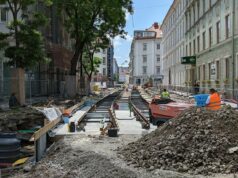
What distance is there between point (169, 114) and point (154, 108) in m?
1.00

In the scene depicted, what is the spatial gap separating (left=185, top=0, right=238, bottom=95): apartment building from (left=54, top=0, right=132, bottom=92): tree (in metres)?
8.03

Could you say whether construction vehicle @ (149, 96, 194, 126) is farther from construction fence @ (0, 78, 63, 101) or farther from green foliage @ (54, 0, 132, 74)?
green foliage @ (54, 0, 132, 74)

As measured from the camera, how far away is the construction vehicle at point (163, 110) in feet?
52.5

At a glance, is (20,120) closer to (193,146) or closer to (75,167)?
(75,167)

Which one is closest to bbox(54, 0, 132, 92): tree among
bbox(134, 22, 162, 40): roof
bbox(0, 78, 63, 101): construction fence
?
bbox(0, 78, 63, 101): construction fence

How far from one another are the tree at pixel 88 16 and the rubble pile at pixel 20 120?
2621 centimetres

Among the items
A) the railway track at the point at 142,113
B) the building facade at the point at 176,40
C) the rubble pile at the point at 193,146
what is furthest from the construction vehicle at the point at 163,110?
the building facade at the point at 176,40

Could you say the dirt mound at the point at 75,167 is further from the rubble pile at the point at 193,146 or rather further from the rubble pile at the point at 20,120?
the rubble pile at the point at 20,120

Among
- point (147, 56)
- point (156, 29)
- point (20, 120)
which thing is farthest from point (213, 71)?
point (156, 29)

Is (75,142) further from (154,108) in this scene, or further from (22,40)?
(22,40)

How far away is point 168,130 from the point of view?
36.7 feet

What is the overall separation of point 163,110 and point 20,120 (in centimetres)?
654

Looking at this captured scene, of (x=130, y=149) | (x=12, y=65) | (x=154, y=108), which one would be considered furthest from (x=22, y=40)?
(x=130, y=149)

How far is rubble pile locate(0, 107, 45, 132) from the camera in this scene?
18.6 m
